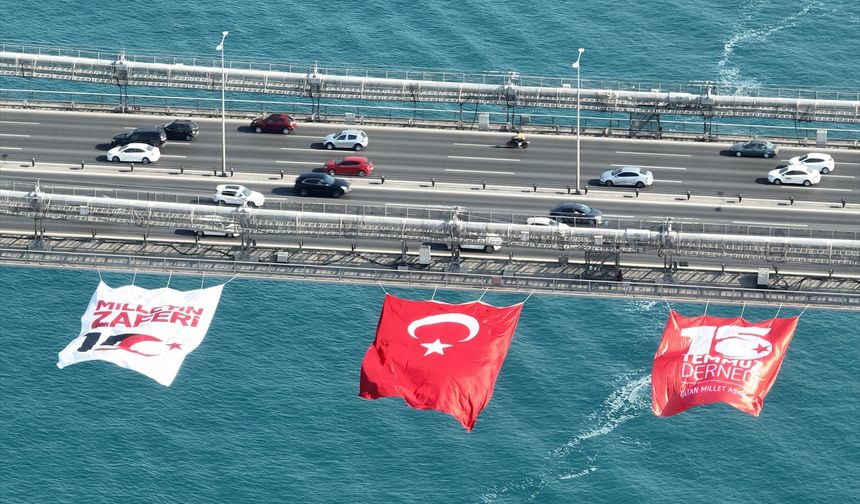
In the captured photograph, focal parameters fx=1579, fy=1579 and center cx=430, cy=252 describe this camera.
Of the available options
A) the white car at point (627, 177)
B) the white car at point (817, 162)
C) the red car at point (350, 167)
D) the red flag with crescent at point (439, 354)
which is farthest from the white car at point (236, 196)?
the white car at point (817, 162)

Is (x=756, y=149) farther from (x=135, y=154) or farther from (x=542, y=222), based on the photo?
(x=135, y=154)

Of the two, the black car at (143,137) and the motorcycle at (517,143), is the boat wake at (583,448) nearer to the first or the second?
the motorcycle at (517,143)

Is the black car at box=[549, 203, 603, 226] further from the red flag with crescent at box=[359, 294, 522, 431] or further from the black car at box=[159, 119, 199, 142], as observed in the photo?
the black car at box=[159, 119, 199, 142]

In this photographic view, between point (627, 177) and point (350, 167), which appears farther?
point (350, 167)

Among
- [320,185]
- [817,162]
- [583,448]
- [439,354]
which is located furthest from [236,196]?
[817,162]

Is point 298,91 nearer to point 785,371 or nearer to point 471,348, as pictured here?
point 785,371

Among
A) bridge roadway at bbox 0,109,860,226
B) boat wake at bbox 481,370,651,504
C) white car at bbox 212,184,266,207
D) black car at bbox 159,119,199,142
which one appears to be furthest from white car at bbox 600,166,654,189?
black car at bbox 159,119,199,142

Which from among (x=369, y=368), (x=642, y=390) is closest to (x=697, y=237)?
(x=642, y=390)
